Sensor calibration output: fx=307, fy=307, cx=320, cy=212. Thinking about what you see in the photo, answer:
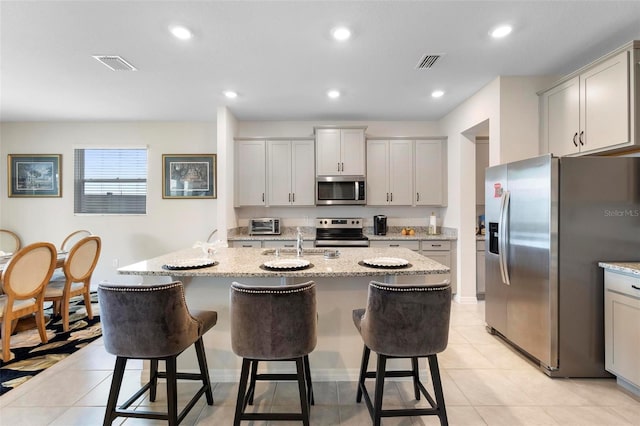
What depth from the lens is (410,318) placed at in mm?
1533

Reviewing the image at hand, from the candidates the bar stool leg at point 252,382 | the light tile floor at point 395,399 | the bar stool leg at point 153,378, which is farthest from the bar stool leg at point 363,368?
the bar stool leg at point 153,378

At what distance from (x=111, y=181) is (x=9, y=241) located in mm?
1771

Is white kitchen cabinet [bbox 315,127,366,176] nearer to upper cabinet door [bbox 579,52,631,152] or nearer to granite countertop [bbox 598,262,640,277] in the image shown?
upper cabinet door [bbox 579,52,631,152]

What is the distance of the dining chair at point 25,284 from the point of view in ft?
8.41

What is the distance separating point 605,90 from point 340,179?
284 centimetres

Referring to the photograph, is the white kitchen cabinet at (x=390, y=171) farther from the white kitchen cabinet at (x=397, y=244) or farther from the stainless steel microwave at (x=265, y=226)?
the stainless steel microwave at (x=265, y=226)

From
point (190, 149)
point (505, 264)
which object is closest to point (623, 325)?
point (505, 264)

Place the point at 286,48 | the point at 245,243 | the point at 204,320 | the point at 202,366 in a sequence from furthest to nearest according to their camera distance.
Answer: the point at 245,243 < the point at 286,48 < the point at 202,366 < the point at 204,320

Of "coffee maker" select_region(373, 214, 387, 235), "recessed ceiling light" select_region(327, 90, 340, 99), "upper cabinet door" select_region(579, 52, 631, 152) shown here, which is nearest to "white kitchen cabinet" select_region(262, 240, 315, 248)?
"coffee maker" select_region(373, 214, 387, 235)

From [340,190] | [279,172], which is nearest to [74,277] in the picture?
[279,172]

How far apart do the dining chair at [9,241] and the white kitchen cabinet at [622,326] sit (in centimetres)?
718

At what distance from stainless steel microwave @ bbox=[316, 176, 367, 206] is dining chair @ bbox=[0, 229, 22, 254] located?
471 cm

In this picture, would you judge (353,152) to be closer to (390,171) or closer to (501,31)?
(390,171)

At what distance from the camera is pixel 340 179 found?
442 cm
